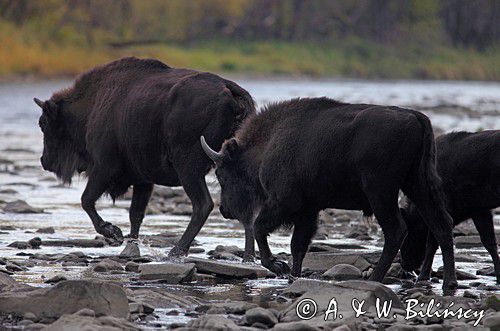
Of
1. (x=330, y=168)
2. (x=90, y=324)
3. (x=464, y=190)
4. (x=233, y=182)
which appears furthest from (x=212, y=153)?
(x=90, y=324)

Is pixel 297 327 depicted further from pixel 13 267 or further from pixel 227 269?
pixel 13 267

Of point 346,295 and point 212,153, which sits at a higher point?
point 212,153

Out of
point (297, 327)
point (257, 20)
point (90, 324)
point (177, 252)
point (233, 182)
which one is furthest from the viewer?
point (257, 20)

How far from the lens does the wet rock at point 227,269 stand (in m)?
10.3

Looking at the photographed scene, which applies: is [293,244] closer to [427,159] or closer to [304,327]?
[427,159]

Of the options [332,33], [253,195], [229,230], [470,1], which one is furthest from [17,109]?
[470,1]

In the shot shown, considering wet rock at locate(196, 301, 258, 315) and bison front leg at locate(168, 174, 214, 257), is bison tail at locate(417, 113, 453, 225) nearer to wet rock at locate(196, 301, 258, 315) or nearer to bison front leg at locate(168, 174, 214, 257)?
wet rock at locate(196, 301, 258, 315)

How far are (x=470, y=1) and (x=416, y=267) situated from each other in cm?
11616

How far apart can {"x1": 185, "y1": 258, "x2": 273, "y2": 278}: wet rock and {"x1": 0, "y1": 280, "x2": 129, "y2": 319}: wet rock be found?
2.17 metres

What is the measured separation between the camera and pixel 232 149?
36.2 feet

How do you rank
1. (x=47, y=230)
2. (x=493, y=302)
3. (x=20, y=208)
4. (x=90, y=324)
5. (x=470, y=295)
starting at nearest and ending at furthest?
(x=90, y=324)
(x=493, y=302)
(x=470, y=295)
(x=47, y=230)
(x=20, y=208)

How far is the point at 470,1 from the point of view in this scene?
4875 inches

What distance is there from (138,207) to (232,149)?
6.78 feet

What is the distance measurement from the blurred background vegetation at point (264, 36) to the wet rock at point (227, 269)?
187ft
